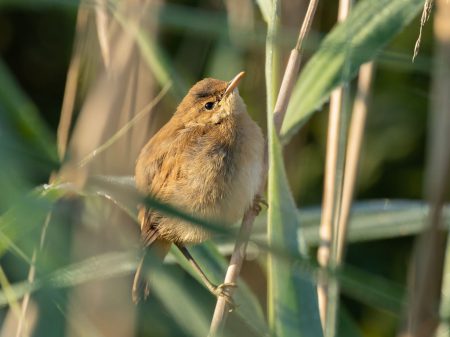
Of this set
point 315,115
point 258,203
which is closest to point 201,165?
point 258,203

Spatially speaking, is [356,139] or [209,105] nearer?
[356,139]

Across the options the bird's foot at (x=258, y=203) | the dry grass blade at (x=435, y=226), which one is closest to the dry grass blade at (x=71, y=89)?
the bird's foot at (x=258, y=203)

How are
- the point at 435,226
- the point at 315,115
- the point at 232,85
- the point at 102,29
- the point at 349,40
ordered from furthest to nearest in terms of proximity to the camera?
the point at 315,115
the point at 232,85
the point at 102,29
the point at 349,40
the point at 435,226

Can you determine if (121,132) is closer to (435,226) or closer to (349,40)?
(349,40)

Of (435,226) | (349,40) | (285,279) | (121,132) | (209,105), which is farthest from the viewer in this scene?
(209,105)

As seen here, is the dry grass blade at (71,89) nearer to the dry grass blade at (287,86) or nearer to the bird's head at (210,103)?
the bird's head at (210,103)

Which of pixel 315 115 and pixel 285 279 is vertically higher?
pixel 315 115
